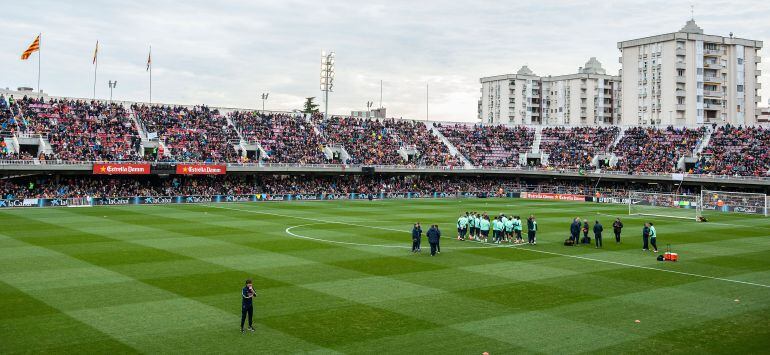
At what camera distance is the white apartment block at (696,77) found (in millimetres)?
94000

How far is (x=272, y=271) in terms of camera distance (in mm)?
23766

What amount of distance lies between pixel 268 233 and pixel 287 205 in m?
22.6

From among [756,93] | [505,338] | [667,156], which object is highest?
[756,93]

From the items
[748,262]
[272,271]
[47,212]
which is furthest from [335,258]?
[47,212]

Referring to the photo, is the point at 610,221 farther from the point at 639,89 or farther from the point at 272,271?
the point at 639,89

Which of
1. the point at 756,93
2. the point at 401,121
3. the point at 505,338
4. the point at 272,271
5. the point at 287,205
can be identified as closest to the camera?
the point at 505,338

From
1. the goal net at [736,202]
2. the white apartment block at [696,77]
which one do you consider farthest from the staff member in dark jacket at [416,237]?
→ the white apartment block at [696,77]

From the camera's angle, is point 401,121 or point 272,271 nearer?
point 272,271

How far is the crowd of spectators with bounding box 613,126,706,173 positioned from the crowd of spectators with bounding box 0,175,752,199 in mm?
2259

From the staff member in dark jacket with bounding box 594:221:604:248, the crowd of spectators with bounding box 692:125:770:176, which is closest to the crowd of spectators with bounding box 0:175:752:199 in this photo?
the crowd of spectators with bounding box 692:125:770:176

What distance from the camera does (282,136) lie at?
2985 inches

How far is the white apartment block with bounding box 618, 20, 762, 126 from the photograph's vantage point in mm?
94000

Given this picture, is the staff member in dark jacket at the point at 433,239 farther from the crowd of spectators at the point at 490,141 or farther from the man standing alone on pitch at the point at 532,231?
the crowd of spectators at the point at 490,141

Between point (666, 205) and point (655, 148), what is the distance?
29.2 meters
